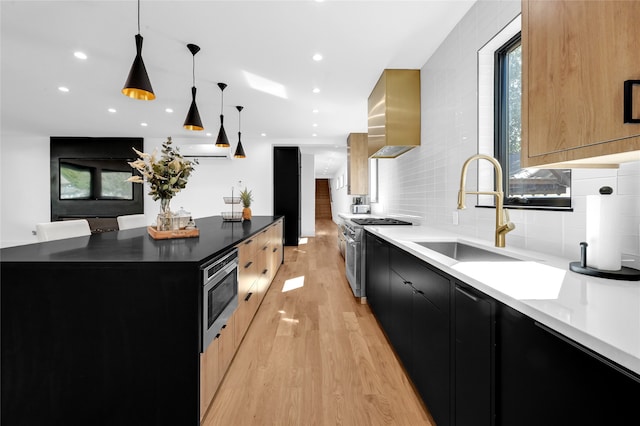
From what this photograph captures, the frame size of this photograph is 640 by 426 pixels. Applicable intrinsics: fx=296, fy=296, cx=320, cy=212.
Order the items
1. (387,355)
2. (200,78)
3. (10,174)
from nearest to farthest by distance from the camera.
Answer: (387,355)
(200,78)
(10,174)

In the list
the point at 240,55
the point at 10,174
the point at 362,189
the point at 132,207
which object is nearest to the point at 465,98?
the point at 240,55

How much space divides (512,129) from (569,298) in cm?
157

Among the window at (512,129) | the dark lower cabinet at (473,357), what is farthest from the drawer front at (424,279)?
the window at (512,129)

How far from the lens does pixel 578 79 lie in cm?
90

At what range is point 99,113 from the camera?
5547mm

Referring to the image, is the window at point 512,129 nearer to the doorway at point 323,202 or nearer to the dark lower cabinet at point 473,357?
the dark lower cabinet at point 473,357

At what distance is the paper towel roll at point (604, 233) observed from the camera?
1.01 metres

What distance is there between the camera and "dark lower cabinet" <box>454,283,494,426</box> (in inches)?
→ 37.8

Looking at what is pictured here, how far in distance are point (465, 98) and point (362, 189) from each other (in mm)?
4069

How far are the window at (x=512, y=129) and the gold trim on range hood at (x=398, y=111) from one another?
119cm

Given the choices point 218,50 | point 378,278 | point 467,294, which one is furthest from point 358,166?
point 467,294

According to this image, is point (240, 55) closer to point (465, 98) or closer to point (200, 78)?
point (200, 78)

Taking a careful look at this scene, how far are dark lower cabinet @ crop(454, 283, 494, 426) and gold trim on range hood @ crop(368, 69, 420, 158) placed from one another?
240cm

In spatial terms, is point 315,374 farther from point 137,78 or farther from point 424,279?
point 137,78
